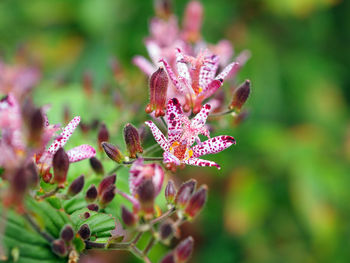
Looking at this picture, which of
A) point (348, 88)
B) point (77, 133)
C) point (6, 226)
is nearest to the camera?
point (6, 226)

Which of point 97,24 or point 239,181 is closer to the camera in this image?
point 239,181

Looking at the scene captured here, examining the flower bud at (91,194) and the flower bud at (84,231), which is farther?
Result: the flower bud at (91,194)

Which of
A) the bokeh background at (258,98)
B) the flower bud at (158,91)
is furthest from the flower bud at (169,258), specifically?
the bokeh background at (258,98)

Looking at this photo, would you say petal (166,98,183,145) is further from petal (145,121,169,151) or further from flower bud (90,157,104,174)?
flower bud (90,157,104,174)

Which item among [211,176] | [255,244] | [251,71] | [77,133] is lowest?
[255,244]

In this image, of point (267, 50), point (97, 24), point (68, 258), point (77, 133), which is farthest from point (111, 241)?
point (267, 50)

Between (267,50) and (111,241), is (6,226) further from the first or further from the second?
(267,50)

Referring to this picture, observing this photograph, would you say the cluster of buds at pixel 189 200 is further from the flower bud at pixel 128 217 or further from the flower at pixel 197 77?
the flower at pixel 197 77
